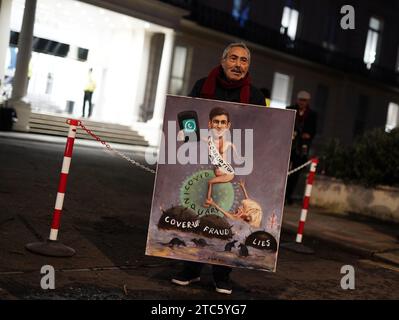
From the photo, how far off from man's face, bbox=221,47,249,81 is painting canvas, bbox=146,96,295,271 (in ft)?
0.82

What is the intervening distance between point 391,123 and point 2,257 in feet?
109

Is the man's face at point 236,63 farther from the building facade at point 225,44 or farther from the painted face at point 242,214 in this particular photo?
the building facade at point 225,44

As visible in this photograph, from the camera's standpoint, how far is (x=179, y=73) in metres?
24.1

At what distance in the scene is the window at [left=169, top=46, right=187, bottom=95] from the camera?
24047 mm

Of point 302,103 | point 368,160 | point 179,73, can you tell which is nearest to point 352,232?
point 302,103

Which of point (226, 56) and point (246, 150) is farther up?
point (226, 56)

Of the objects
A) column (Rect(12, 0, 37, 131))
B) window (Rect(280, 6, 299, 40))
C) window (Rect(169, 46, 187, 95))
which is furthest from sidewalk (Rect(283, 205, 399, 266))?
window (Rect(280, 6, 299, 40))

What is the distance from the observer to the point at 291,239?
26.4ft

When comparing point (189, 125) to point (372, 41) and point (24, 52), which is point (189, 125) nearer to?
point (24, 52)

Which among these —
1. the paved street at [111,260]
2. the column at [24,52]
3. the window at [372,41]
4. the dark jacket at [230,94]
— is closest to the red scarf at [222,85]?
the dark jacket at [230,94]

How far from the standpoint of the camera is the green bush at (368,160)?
1141cm

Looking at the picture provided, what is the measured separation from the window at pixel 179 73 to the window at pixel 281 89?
5762mm

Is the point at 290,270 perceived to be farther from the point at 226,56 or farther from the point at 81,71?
the point at 81,71
